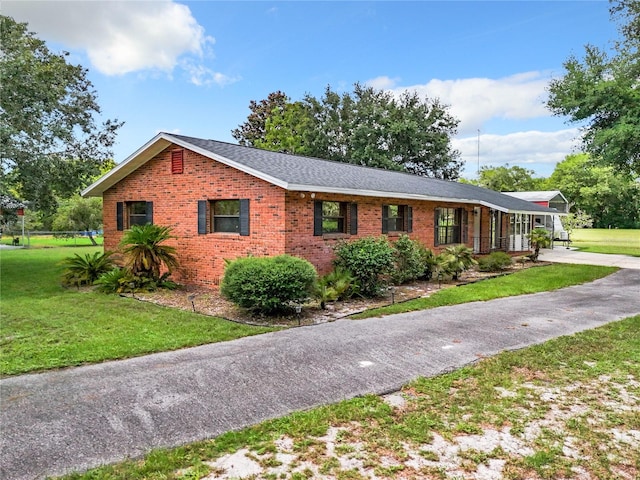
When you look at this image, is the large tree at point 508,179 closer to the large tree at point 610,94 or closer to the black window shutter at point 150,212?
the large tree at point 610,94

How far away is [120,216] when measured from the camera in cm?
1386

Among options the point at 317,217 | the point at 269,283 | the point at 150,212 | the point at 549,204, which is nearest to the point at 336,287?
the point at 317,217

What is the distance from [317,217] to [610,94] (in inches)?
411

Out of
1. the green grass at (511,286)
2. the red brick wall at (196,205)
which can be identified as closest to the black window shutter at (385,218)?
the green grass at (511,286)

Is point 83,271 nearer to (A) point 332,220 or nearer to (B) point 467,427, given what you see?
(A) point 332,220

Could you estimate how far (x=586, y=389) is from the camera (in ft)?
14.7

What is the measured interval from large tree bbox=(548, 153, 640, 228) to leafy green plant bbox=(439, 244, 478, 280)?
4178 centimetres

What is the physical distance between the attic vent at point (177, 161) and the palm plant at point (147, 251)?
179 cm

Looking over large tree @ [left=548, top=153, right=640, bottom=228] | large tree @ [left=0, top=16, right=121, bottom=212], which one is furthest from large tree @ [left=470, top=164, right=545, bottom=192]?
large tree @ [left=0, top=16, right=121, bottom=212]

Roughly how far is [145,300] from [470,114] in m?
34.3

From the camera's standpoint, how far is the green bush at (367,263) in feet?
32.7

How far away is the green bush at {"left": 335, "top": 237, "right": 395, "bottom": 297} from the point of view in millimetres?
9961

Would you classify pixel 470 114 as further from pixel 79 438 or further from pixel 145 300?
pixel 79 438

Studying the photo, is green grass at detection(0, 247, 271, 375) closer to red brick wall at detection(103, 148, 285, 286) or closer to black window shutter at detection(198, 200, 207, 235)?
red brick wall at detection(103, 148, 285, 286)
